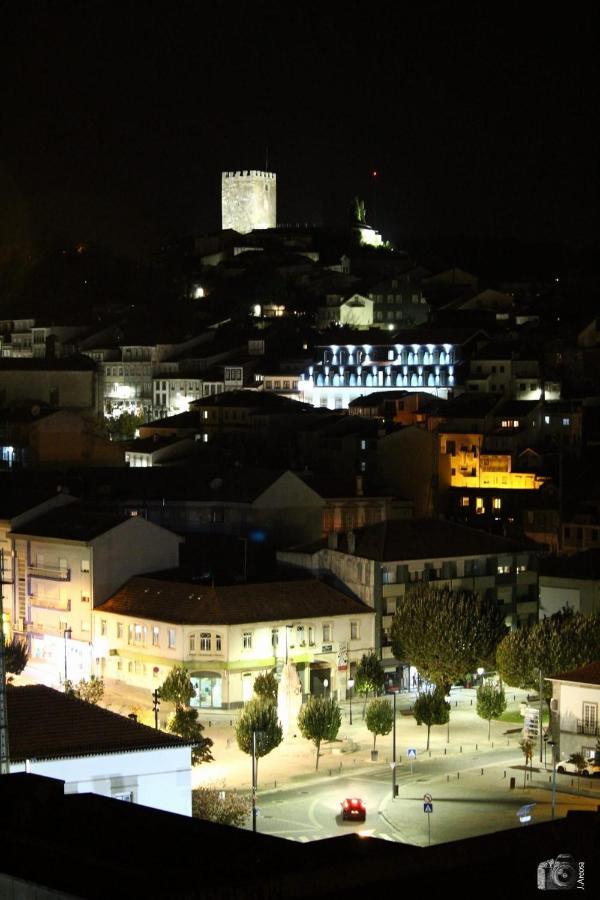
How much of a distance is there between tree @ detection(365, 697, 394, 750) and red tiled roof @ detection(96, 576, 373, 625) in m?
5.37

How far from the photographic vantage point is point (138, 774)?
20484 mm

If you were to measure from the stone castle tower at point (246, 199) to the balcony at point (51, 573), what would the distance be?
57.8 m

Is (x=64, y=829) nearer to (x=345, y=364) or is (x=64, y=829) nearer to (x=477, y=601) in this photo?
(x=477, y=601)

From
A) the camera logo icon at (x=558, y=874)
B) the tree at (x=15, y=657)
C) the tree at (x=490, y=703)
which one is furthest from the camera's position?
the tree at (x=15, y=657)

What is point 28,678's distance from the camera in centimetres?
3984

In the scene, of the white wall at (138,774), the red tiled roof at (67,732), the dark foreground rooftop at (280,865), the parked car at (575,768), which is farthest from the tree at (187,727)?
the dark foreground rooftop at (280,865)

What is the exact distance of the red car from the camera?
27.8m

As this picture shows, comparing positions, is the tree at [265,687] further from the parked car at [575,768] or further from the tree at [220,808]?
the tree at [220,808]

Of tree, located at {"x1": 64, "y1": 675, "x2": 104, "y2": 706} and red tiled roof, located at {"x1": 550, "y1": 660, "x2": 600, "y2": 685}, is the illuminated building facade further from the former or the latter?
red tiled roof, located at {"x1": 550, "y1": 660, "x2": 600, "y2": 685}

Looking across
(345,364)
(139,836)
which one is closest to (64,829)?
(139,836)

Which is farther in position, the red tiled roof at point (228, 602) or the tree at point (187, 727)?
the red tiled roof at point (228, 602)

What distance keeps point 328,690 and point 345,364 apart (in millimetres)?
32309

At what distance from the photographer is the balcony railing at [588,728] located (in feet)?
106

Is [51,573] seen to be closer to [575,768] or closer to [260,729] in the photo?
[260,729]
